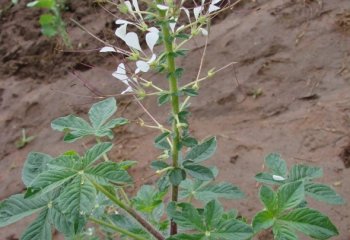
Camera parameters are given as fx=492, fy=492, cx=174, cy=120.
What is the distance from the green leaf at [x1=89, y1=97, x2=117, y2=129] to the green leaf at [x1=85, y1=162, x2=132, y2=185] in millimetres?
160

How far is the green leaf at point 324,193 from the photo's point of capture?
1.07m

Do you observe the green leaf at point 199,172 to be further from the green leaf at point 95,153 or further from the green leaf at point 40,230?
the green leaf at point 40,230

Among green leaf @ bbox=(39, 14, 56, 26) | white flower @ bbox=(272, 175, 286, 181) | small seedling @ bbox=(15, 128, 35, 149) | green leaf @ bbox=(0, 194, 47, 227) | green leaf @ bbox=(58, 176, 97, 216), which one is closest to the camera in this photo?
green leaf @ bbox=(58, 176, 97, 216)

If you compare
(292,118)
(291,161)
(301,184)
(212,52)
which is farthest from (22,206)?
(212,52)

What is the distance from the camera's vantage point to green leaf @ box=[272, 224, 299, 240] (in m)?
0.93

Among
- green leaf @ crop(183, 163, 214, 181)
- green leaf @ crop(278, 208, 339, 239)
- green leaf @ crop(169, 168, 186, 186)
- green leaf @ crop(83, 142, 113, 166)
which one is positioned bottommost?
green leaf @ crop(278, 208, 339, 239)

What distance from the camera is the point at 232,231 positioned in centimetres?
98

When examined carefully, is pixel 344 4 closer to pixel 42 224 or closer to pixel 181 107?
pixel 181 107

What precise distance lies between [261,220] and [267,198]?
4 cm

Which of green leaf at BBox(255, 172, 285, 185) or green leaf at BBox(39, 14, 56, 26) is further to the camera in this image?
green leaf at BBox(39, 14, 56, 26)

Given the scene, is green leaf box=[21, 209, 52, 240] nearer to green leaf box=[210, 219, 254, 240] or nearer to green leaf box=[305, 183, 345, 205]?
green leaf box=[210, 219, 254, 240]

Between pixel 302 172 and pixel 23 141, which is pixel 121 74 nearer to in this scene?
pixel 302 172

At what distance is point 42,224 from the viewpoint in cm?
101

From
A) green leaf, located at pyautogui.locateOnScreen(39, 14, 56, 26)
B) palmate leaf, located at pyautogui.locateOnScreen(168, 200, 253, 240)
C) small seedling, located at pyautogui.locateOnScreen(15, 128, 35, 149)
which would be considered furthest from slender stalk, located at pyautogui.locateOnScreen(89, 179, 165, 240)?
green leaf, located at pyautogui.locateOnScreen(39, 14, 56, 26)
